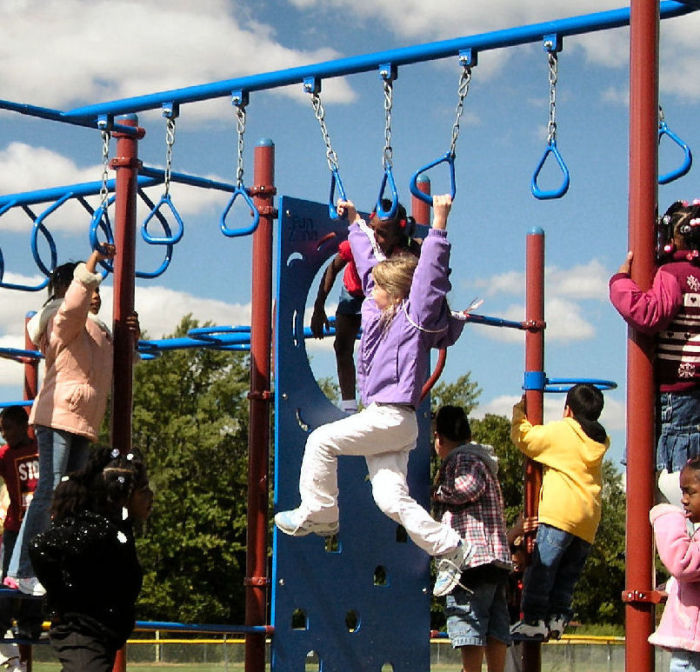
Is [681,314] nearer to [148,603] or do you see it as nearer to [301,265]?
[301,265]

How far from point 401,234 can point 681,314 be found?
186 cm

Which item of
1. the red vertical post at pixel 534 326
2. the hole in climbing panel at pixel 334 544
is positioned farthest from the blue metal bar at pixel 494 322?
the hole in climbing panel at pixel 334 544

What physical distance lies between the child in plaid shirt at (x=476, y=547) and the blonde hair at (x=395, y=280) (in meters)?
1.13

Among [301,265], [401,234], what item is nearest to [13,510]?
[301,265]

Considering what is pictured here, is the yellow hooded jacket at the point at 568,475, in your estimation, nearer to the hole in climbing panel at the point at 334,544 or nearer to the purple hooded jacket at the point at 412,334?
the hole in climbing panel at the point at 334,544

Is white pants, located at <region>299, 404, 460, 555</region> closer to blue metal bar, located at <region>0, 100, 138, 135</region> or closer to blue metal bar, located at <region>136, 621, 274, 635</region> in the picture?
blue metal bar, located at <region>136, 621, 274, 635</region>

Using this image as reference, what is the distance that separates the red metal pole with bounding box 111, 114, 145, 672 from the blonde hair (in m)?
1.76

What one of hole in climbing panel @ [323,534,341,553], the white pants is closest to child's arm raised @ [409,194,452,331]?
the white pants

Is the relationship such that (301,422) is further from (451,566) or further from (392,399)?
(451,566)

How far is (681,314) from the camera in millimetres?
5988

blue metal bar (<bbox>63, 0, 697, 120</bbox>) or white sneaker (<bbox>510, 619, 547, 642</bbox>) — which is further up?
blue metal bar (<bbox>63, 0, 697, 120</bbox>)

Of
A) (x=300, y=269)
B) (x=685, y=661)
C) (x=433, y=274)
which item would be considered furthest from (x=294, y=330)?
(x=685, y=661)

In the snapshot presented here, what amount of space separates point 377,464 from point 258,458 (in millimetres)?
1431

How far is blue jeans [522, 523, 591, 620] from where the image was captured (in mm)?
8531
